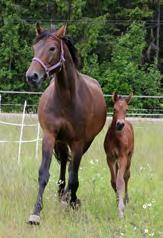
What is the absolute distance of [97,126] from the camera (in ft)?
26.0

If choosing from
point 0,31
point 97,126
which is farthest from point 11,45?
point 97,126

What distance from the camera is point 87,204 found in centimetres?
734

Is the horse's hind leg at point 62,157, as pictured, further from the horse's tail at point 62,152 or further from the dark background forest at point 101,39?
the dark background forest at point 101,39

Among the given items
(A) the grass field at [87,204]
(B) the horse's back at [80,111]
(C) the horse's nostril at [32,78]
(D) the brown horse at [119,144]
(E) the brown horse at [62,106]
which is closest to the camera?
(A) the grass field at [87,204]

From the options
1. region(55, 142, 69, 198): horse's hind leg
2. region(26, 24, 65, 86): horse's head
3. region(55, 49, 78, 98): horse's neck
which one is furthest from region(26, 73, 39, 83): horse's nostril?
region(55, 142, 69, 198): horse's hind leg

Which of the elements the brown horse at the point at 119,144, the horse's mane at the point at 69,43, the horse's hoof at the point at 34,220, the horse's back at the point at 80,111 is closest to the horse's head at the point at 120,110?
the brown horse at the point at 119,144

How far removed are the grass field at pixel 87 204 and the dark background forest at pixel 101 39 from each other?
69.2ft

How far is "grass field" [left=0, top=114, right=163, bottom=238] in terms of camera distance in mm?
5742

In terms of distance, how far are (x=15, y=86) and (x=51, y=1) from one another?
6.93 m

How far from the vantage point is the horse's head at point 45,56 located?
626 cm

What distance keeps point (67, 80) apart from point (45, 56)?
71 cm

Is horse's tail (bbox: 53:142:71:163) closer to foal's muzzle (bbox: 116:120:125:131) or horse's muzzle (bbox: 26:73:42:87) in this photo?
foal's muzzle (bbox: 116:120:125:131)

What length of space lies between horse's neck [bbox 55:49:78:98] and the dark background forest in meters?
23.9

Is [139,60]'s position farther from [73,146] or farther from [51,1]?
[73,146]
